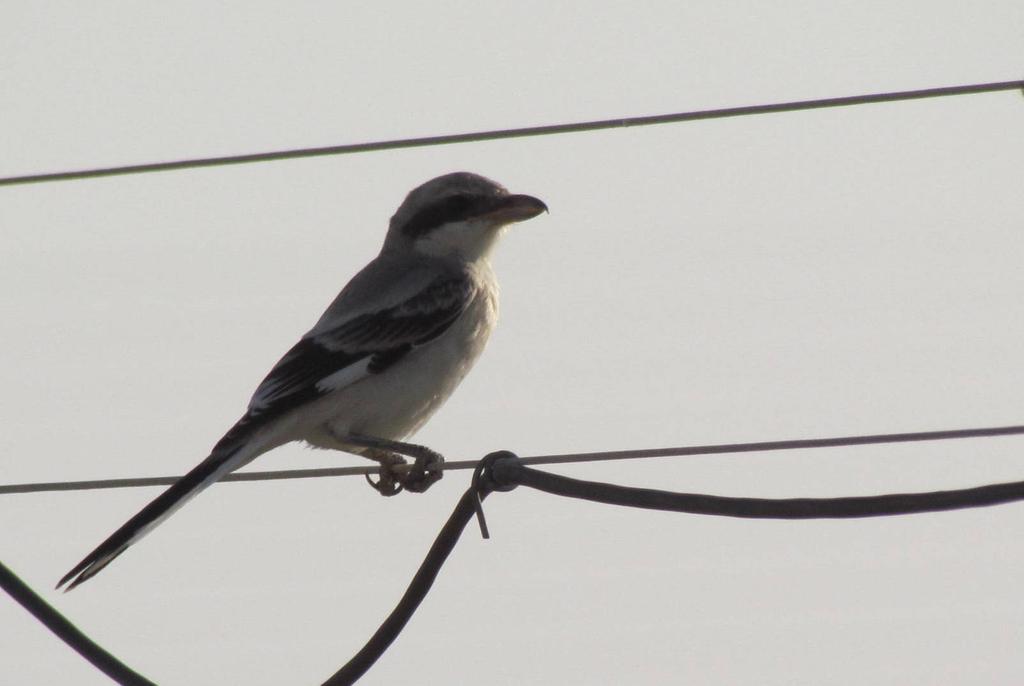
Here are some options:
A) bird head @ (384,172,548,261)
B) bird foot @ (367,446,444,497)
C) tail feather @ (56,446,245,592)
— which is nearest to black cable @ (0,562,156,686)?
tail feather @ (56,446,245,592)

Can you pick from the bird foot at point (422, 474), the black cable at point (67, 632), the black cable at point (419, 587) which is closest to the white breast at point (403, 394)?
the bird foot at point (422, 474)

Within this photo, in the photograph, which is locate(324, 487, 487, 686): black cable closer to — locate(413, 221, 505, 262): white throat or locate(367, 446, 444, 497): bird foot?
locate(367, 446, 444, 497): bird foot

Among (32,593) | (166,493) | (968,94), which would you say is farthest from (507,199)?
(32,593)

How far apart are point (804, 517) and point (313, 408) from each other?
335cm

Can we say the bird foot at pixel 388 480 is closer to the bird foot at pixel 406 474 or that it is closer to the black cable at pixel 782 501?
the bird foot at pixel 406 474

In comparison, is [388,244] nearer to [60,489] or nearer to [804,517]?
[60,489]

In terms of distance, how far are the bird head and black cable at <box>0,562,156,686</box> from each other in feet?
10.1

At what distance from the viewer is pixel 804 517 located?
3023 mm

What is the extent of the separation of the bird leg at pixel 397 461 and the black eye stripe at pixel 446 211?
1315 millimetres

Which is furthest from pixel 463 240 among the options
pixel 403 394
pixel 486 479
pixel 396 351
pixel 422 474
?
pixel 486 479

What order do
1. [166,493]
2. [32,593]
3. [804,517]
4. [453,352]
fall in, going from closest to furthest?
[804,517] < [32,593] < [166,493] < [453,352]

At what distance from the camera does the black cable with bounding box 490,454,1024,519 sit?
279 centimetres

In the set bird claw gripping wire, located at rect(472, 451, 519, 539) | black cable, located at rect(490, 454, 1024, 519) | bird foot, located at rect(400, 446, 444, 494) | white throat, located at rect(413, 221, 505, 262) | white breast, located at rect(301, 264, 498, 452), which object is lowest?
black cable, located at rect(490, 454, 1024, 519)

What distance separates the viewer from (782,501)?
3.03m
